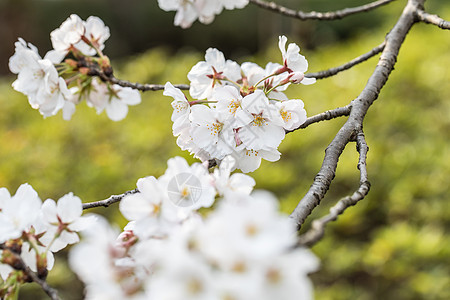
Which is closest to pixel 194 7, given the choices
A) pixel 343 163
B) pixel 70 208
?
pixel 70 208

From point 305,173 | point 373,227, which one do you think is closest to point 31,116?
point 305,173

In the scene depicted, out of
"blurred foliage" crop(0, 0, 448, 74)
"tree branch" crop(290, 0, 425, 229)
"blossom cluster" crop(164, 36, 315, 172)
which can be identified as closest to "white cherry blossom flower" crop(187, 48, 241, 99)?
"blossom cluster" crop(164, 36, 315, 172)

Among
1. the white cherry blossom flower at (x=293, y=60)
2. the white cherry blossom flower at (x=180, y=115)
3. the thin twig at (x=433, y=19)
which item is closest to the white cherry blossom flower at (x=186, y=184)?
the white cherry blossom flower at (x=180, y=115)

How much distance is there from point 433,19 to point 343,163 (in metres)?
1.64

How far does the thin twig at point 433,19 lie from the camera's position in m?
1.16

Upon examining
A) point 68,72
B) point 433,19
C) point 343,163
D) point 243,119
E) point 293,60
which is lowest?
point 243,119

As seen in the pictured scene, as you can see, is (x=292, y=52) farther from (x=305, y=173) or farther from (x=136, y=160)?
(x=136, y=160)

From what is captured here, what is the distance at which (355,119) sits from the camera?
94cm

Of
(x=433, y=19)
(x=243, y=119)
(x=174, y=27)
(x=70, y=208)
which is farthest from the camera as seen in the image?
(x=174, y=27)

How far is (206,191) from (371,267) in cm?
187

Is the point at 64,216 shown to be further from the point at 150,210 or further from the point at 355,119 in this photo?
the point at 355,119

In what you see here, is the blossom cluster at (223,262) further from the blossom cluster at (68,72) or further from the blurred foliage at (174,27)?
the blurred foliage at (174,27)

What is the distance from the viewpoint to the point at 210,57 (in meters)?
1.03

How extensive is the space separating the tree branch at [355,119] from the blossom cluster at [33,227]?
0.32 m
